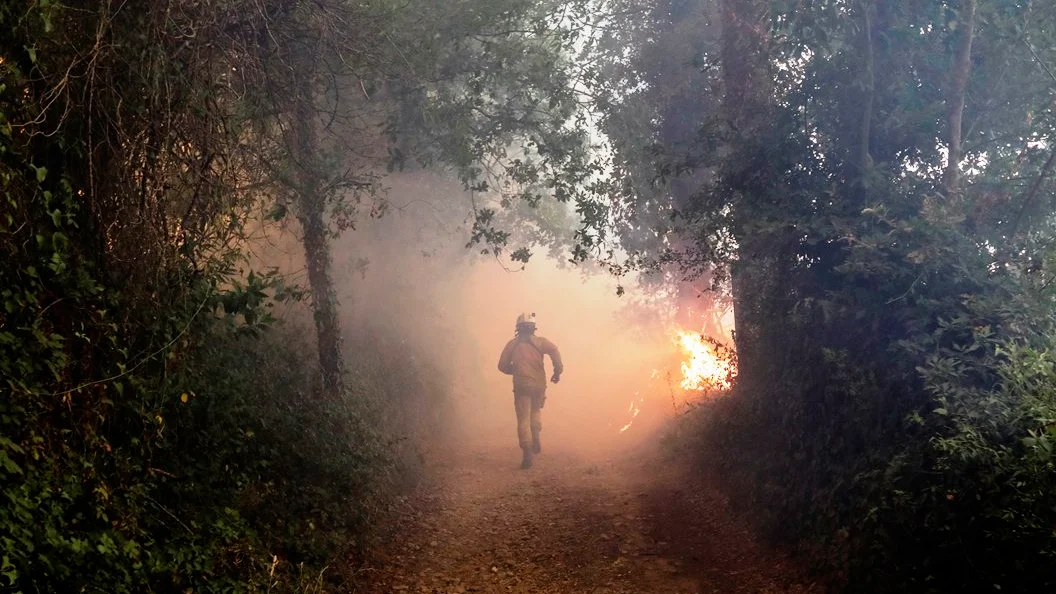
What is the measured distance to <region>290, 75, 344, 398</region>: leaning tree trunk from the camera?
31.8 feet

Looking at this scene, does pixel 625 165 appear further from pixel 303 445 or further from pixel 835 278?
pixel 303 445

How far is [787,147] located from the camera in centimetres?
834

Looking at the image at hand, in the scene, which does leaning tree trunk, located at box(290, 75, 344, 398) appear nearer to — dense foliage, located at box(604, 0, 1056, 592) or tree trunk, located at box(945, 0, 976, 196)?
dense foliage, located at box(604, 0, 1056, 592)

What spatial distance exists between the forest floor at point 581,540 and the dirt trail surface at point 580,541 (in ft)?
0.04

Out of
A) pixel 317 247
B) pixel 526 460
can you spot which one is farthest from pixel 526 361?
pixel 317 247

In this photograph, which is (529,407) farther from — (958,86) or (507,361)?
(958,86)

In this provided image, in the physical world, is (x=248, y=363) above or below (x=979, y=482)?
above

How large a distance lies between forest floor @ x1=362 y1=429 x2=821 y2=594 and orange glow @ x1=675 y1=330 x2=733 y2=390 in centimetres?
156

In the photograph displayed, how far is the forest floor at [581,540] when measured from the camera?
6.42 metres

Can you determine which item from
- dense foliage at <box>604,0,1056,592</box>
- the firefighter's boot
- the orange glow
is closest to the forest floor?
dense foliage at <box>604,0,1056,592</box>

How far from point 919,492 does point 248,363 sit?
673 cm

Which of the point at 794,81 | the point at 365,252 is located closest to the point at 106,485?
the point at 794,81

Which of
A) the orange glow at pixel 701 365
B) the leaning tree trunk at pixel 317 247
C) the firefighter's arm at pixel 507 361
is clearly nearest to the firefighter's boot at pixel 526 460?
the firefighter's arm at pixel 507 361

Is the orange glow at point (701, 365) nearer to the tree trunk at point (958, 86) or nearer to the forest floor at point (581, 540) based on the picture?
the forest floor at point (581, 540)
